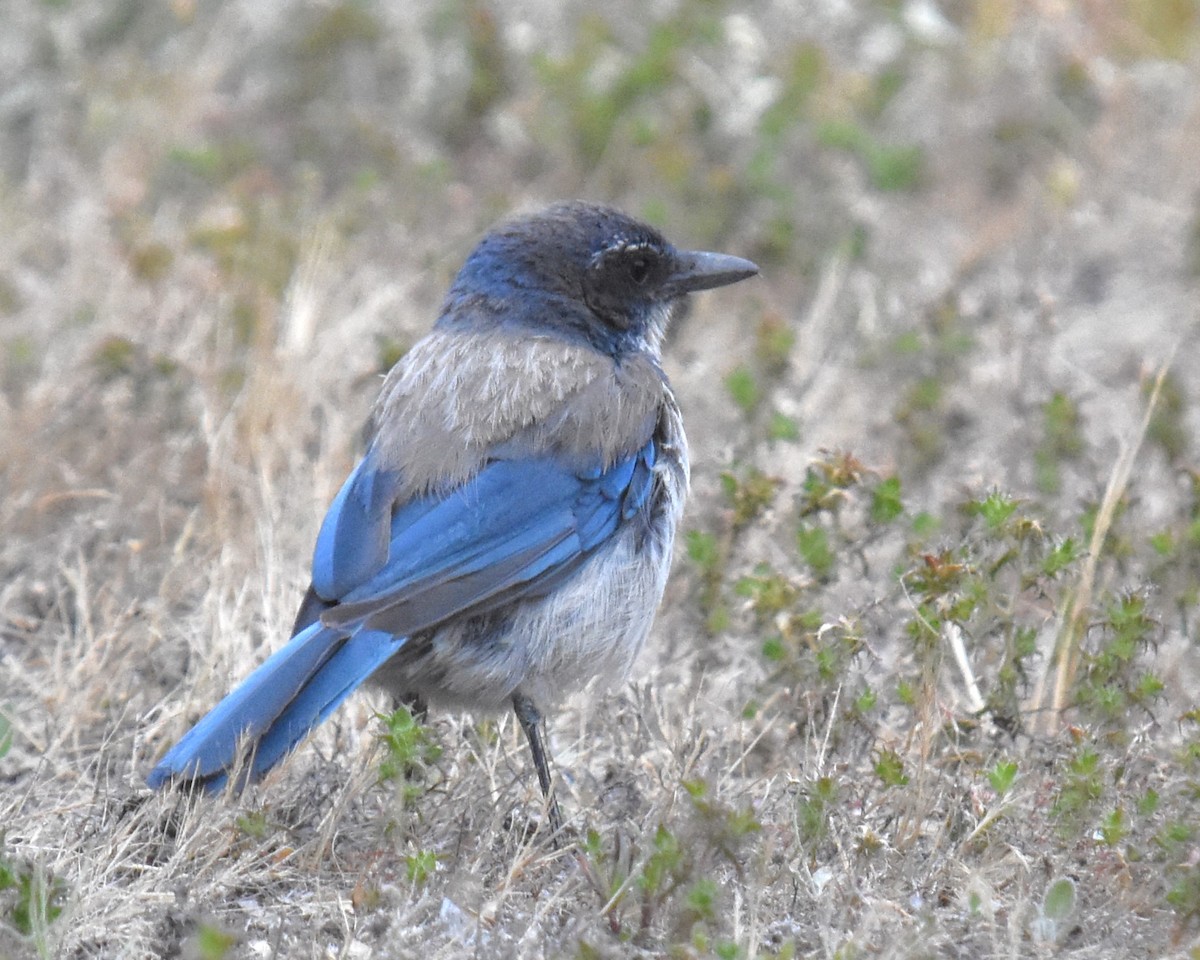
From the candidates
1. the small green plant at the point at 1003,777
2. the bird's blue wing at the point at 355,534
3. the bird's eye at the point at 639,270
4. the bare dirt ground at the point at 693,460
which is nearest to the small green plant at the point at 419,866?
the bare dirt ground at the point at 693,460

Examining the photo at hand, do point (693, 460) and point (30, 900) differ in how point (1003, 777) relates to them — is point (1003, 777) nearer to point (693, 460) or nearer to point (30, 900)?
point (30, 900)

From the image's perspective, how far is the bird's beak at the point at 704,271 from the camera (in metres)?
5.84

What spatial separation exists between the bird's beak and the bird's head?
0.16 ft

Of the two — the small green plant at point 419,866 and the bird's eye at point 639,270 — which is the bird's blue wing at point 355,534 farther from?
the bird's eye at point 639,270

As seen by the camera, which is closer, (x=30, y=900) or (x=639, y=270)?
(x=30, y=900)

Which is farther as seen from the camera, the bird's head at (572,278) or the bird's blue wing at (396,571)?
the bird's head at (572,278)

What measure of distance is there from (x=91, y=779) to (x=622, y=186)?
4.63 m

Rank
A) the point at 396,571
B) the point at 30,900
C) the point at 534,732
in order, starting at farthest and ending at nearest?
1. the point at 534,732
2. the point at 396,571
3. the point at 30,900

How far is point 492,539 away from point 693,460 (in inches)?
86.0

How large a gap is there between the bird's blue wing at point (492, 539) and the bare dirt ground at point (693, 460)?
395 millimetres

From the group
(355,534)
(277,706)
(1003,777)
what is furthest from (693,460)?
(277,706)

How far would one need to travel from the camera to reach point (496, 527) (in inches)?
187

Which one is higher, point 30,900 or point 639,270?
point 639,270

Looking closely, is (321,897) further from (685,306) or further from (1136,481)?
(1136,481)
